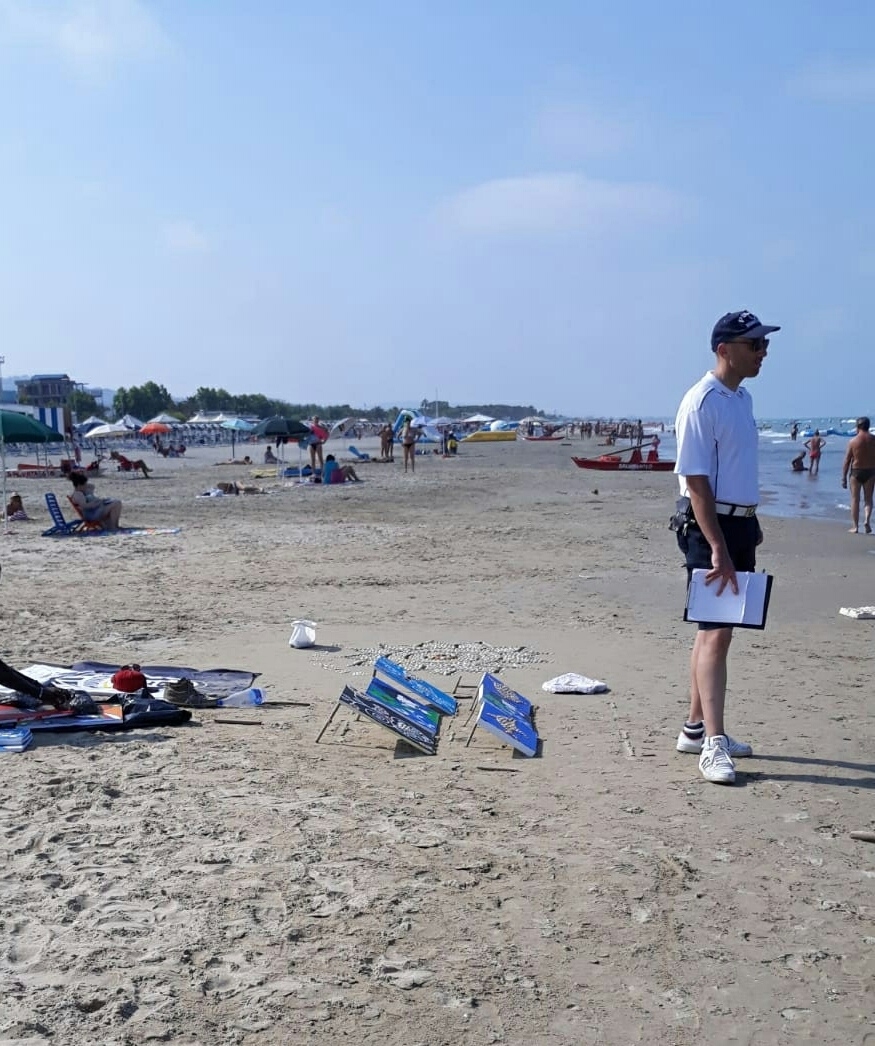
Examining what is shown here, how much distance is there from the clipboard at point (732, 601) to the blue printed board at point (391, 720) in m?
1.47

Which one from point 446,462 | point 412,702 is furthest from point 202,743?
point 446,462

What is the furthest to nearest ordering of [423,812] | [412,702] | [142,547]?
1. [142,547]
2. [412,702]
3. [423,812]

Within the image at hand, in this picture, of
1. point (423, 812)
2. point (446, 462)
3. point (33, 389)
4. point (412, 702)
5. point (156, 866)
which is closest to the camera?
point (156, 866)

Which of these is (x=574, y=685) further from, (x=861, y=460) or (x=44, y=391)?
(x=44, y=391)

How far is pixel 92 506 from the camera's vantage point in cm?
1559

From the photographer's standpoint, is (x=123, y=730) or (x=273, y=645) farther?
(x=273, y=645)

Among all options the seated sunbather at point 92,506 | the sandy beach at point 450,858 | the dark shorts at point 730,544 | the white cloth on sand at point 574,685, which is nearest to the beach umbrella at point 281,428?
the seated sunbather at point 92,506

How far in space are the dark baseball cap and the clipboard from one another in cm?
109

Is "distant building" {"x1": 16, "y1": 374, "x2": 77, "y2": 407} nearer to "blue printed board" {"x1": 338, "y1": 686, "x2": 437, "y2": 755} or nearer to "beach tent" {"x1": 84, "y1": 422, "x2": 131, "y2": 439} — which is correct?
"beach tent" {"x1": 84, "y1": 422, "x2": 131, "y2": 439}

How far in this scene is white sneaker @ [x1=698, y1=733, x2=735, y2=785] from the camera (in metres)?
A: 4.56

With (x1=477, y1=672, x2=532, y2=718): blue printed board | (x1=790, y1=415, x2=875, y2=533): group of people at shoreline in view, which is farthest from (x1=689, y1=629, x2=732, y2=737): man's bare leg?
(x1=790, y1=415, x2=875, y2=533): group of people at shoreline

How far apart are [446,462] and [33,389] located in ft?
331

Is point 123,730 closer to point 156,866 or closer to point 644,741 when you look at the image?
point 156,866

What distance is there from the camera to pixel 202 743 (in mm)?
5117
